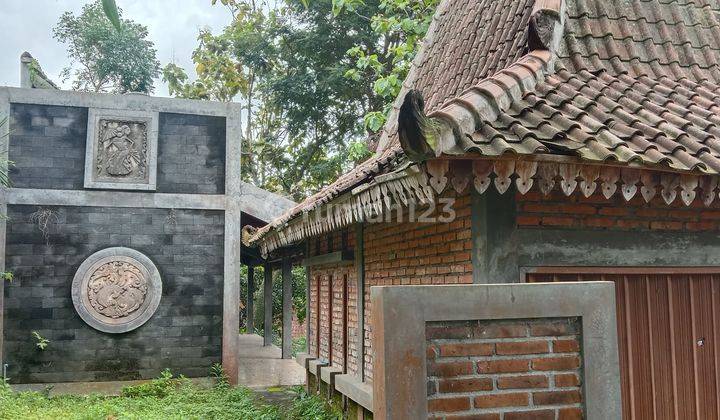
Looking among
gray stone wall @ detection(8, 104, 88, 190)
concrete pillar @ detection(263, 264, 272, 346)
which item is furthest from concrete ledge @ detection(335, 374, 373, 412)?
concrete pillar @ detection(263, 264, 272, 346)

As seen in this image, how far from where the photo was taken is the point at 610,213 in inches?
165

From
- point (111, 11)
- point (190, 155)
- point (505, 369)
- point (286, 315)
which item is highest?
point (190, 155)

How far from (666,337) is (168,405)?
7.91m

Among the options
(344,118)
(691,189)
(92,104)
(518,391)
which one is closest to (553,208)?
(691,189)

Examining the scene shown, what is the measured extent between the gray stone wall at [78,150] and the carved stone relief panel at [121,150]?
0.48 feet

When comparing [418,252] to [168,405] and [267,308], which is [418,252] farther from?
[267,308]

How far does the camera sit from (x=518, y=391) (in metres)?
2.89

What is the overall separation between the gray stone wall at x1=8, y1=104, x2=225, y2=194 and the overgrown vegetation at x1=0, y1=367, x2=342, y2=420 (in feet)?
11.5

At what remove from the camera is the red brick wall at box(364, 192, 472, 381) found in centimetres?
414

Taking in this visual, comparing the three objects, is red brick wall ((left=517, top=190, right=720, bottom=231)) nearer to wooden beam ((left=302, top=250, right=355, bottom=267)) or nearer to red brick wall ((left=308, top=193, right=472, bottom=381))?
red brick wall ((left=308, top=193, right=472, bottom=381))

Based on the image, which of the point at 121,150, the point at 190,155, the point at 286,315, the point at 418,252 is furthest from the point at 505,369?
the point at 286,315

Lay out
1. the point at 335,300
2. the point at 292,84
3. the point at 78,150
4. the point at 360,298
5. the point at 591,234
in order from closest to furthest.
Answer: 1. the point at 591,234
2. the point at 360,298
3. the point at 335,300
4. the point at 78,150
5. the point at 292,84

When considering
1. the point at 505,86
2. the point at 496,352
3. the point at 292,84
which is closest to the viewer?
the point at 496,352

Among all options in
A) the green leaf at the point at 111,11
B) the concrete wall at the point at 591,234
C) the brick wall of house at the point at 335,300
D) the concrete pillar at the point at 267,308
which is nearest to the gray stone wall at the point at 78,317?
the brick wall of house at the point at 335,300
